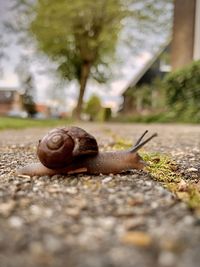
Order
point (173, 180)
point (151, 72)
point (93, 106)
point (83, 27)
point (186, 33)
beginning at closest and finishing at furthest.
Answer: point (173, 180) → point (186, 33) → point (83, 27) → point (151, 72) → point (93, 106)

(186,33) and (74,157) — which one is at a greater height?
(186,33)

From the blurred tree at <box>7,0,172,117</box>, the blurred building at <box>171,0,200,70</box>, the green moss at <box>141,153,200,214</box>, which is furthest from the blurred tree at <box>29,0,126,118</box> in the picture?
the green moss at <box>141,153,200,214</box>

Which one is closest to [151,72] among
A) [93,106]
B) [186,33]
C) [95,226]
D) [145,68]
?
[145,68]

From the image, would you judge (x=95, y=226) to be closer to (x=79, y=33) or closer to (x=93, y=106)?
(x=79, y=33)

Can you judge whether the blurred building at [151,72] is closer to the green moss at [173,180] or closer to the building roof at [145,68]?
the building roof at [145,68]

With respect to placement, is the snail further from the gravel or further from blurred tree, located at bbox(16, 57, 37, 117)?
blurred tree, located at bbox(16, 57, 37, 117)

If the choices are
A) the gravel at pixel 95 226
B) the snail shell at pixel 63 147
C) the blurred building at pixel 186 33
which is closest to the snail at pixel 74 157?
the snail shell at pixel 63 147
